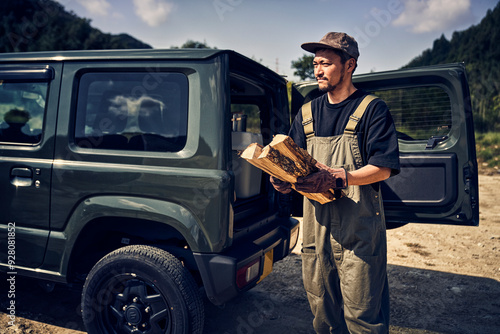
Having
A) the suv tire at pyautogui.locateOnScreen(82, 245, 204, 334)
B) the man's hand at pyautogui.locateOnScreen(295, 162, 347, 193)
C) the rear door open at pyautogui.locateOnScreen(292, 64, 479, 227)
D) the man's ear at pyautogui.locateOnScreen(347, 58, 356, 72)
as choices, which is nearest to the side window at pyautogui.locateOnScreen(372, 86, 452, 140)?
the rear door open at pyautogui.locateOnScreen(292, 64, 479, 227)

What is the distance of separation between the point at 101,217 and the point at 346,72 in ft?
5.70

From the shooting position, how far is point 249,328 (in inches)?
114

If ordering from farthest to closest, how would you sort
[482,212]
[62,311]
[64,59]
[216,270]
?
[482,212] → [62,311] → [64,59] → [216,270]

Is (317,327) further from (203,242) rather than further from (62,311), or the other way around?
(62,311)

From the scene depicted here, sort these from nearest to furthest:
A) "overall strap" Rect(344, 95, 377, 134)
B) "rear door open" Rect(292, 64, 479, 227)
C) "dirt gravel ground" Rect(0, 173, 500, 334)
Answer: "overall strap" Rect(344, 95, 377, 134)
"rear door open" Rect(292, 64, 479, 227)
"dirt gravel ground" Rect(0, 173, 500, 334)

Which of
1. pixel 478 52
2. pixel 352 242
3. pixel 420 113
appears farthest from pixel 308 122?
pixel 478 52

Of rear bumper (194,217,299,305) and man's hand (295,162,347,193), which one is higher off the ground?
man's hand (295,162,347,193)

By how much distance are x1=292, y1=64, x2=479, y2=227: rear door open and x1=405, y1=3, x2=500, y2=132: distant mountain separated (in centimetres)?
4346

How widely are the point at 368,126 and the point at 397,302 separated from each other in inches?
83.0

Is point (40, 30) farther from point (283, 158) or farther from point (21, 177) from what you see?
point (283, 158)

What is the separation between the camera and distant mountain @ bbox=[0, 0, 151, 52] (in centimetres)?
2411

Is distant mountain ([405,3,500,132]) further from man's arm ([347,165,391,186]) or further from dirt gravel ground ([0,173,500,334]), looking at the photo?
man's arm ([347,165,391,186])

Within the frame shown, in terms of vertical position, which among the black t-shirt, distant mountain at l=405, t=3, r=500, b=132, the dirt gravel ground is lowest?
the dirt gravel ground

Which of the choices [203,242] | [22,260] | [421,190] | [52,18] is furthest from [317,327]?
[52,18]
